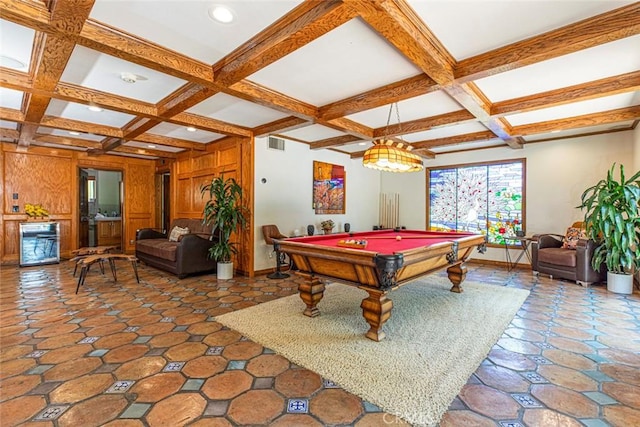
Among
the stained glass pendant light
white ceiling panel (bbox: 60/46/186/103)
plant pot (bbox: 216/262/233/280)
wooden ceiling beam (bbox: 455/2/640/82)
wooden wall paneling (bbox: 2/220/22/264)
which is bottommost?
plant pot (bbox: 216/262/233/280)

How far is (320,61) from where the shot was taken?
280 cm

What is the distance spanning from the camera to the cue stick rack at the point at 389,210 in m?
7.96

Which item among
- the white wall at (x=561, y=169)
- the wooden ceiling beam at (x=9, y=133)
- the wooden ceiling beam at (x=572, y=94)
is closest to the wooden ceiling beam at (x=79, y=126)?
the wooden ceiling beam at (x=9, y=133)

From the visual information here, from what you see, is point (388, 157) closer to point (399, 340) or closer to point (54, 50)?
point (399, 340)

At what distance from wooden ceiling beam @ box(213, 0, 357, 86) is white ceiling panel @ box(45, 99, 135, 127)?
2.60 m

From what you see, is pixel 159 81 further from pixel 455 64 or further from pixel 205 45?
Result: pixel 455 64

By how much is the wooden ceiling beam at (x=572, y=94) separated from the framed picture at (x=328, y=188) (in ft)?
11.7

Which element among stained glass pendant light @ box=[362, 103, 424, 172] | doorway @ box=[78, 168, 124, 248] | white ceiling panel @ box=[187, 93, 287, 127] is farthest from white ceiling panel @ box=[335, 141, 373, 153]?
doorway @ box=[78, 168, 124, 248]

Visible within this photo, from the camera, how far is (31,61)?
277 centimetres

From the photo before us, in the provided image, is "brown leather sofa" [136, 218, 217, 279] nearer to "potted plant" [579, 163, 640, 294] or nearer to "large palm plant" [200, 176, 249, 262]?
"large palm plant" [200, 176, 249, 262]

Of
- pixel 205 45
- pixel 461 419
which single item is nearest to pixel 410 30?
pixel 205 45

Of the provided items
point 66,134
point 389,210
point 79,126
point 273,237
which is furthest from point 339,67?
point 66,134

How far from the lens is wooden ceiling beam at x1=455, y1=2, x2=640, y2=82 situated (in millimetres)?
2102

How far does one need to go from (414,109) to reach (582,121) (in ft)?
8.86
